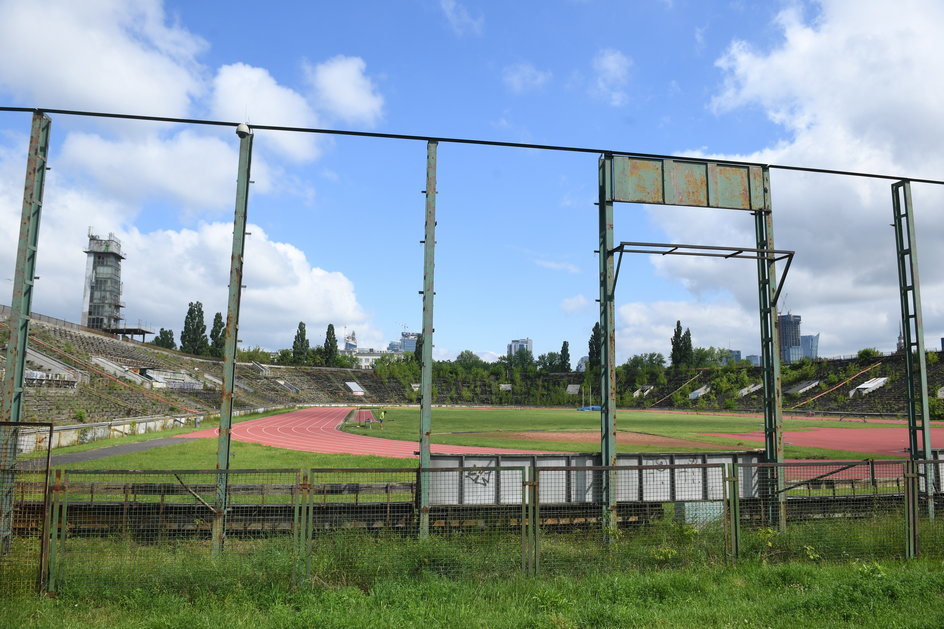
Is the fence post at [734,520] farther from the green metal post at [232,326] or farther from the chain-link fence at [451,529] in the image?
the green metal post at [232,326]

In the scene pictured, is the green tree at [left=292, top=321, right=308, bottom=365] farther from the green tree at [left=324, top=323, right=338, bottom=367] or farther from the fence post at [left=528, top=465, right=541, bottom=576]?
the fence post at [left=528, top=465, right=541, bottom=576]

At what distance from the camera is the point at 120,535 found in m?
9.41

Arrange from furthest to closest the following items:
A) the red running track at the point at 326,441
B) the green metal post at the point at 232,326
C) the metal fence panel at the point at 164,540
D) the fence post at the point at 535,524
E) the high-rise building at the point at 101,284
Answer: the high-rise building at the point at 101,284, the red running track at the point at 326,441, the green metal post at the point at 232,326, the fence post at the point at 535,524, the metal fence panel at the point at 164,540

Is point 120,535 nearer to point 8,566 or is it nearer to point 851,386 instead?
point 8,566

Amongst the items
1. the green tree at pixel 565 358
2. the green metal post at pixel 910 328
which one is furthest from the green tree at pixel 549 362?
the green metal post at pixel 910 328

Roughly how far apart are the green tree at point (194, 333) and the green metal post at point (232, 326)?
10512 cm

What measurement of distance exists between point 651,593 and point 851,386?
75942mm

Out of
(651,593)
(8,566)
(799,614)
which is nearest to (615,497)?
(651,593)

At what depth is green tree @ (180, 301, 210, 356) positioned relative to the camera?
106062 millimetres

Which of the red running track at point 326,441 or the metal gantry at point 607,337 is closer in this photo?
the metal gantry at point 607,337

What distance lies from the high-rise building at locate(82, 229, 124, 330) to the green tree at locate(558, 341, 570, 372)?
3306 inches

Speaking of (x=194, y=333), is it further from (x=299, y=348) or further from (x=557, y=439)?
(x=557, y=439)

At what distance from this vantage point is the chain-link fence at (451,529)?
7594 millimetres

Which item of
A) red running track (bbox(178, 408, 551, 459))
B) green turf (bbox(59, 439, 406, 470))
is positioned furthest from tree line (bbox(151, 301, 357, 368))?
green turf (bbox(59, 439, 406, 470))
